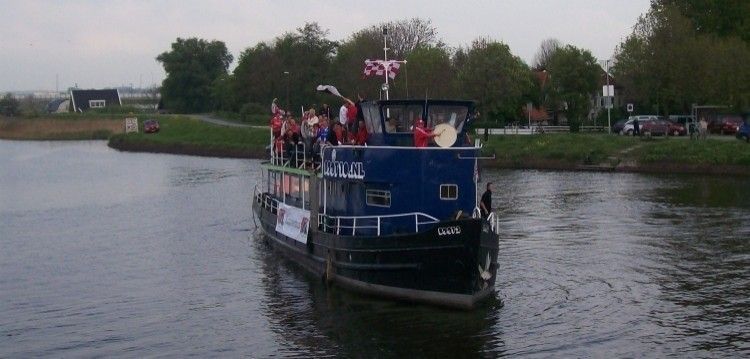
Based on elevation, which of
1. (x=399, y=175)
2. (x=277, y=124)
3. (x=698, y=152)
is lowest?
(x=698, y=152)

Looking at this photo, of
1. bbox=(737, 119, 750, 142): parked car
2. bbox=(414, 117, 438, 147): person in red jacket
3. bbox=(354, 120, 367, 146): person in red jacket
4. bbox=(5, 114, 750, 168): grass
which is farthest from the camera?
bbox=(737, 119, 750, 142): parked car

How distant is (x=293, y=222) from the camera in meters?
31.9

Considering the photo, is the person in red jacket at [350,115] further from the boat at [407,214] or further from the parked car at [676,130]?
the parked car at [676,130]

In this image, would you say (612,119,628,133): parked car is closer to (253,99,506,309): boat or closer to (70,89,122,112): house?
(253,99,506,309): boat

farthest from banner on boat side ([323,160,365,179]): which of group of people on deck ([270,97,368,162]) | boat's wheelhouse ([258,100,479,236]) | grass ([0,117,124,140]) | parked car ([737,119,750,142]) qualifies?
grass ([0,117,124,140])

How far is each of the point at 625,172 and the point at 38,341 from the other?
4418cm

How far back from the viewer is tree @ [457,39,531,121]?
3442 inches

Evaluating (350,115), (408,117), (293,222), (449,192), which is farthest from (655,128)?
(449,192)

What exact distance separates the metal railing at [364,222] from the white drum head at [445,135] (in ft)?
5.84

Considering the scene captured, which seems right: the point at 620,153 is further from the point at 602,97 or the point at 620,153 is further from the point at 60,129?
the point at 60,129

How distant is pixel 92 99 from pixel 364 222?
166 metres

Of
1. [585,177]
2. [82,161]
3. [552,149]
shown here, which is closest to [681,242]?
[585,177]

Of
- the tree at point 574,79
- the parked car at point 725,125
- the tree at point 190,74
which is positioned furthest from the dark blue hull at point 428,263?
the tree at point 190,74

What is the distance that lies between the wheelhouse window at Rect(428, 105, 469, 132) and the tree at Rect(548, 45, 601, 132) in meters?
65.8
